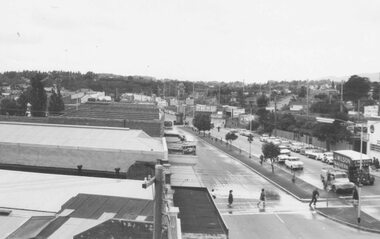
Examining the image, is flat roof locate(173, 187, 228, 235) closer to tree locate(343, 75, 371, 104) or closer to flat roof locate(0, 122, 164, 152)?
flat roof locate(0, 122, 164, 152)

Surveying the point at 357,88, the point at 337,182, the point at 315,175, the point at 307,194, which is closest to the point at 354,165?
the point at 337,182

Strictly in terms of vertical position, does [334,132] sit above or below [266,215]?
above

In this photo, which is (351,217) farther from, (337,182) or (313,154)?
(313,154)

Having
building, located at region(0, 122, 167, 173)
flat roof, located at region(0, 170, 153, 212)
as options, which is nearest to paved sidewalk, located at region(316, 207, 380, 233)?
building, located at region(0, 122, 167, 173)

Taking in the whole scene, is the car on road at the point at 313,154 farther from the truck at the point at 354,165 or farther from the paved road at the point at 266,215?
the truck at the point at 354,165

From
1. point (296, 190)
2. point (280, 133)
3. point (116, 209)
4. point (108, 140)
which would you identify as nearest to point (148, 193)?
point (116, 209)

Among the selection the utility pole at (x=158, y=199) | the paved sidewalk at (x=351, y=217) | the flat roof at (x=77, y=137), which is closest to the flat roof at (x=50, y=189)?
the flat roof at (x=77, y=137)
